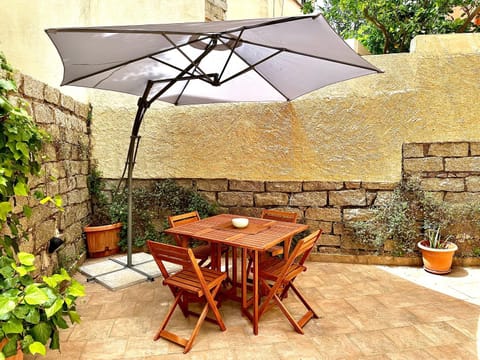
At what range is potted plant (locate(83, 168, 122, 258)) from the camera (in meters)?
3.89

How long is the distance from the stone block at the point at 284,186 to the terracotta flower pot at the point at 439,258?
1.54 metres

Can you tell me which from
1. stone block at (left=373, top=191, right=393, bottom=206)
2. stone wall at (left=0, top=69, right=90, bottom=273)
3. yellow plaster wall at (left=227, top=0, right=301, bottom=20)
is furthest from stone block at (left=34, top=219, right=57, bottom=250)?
yellow plaster wall at (left=227, top=0, right=301, bottom=20)

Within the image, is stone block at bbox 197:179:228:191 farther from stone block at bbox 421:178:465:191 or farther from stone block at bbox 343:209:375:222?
stone block at bbox 421:178:465:191

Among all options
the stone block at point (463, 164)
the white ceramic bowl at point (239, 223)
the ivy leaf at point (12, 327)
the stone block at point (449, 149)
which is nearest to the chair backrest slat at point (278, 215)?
the white ceramic bowl at point (239, 223)

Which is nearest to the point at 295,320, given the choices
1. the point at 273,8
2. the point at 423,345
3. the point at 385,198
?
the point at 423,345

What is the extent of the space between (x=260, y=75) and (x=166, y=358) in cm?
257

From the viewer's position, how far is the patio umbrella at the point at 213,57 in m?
1.96

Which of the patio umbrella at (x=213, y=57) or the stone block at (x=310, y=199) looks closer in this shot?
the patio umbrella at (x=213, y=57)

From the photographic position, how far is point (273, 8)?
7148mm

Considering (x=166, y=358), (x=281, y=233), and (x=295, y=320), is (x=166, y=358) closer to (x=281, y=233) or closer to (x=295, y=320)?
(x=295, y=320)

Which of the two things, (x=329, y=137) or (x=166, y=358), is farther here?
(x=329, y=137)

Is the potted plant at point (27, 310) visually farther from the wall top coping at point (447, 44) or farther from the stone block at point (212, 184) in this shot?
the wall top coping at point (447, 44)

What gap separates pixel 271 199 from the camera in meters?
3.97

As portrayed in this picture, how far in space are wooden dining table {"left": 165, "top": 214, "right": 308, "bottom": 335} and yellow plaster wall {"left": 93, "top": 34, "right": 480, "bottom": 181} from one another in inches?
48.2
